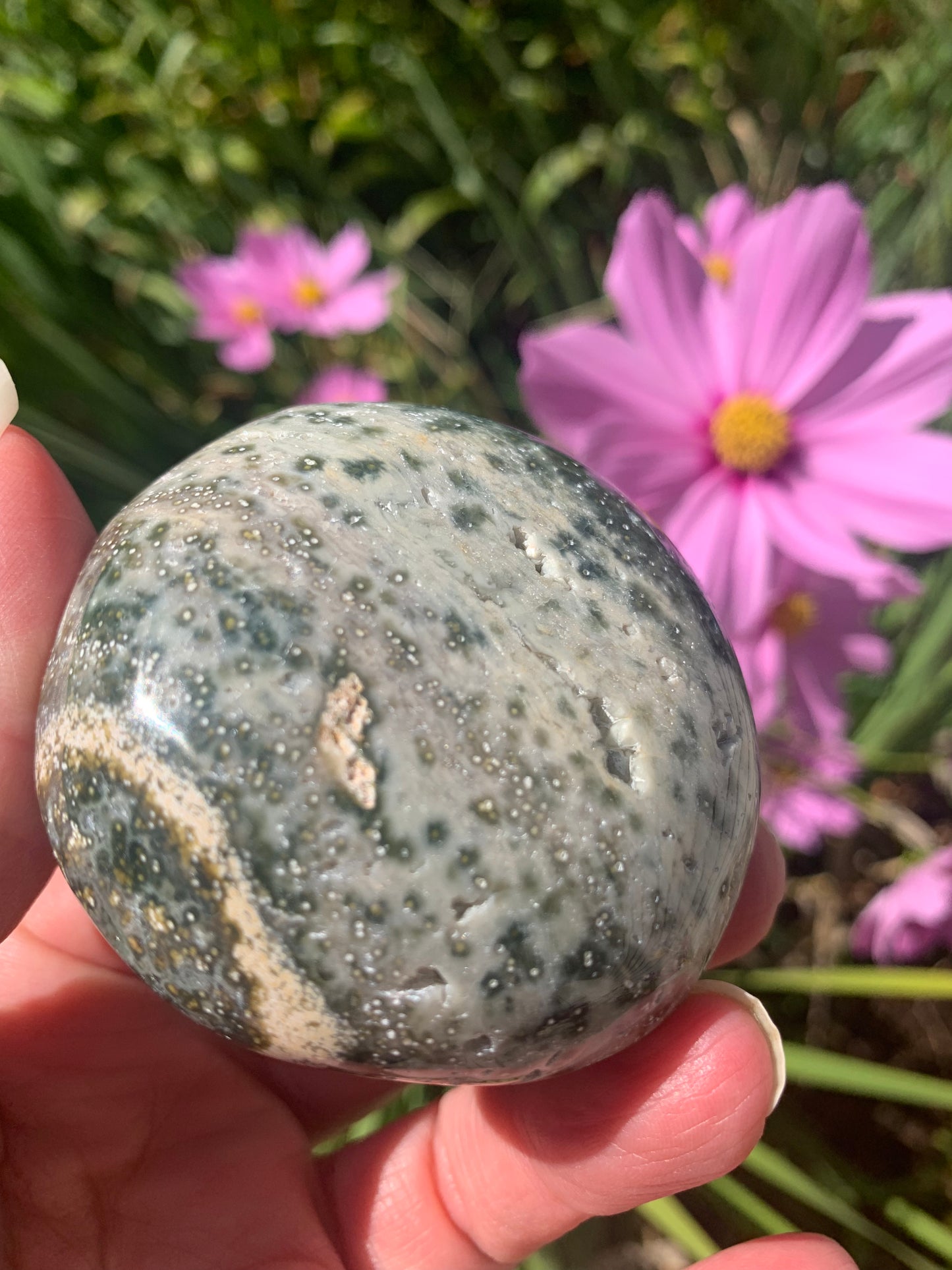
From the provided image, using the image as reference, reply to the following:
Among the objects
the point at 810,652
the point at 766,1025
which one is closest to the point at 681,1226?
the point at 766,1025

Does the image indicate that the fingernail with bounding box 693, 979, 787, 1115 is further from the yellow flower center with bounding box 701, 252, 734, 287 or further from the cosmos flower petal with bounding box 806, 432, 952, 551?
the yellow flower center with bounding box 701, 252, 734, 287

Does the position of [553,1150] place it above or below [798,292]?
below

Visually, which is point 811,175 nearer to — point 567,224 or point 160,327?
point 567,224

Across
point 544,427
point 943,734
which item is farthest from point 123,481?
point 943,734

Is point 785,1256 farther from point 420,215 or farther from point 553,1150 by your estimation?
point 420,215

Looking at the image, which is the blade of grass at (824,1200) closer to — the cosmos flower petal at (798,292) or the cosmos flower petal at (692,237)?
the cosmos flower petal at (798,292)
